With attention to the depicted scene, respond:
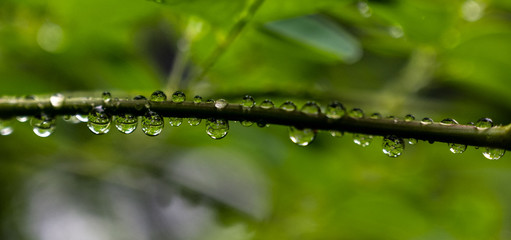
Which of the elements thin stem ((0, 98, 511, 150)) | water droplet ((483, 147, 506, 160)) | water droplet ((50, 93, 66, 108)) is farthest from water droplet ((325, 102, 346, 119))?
water droplet ((50, 93, 66, 108))

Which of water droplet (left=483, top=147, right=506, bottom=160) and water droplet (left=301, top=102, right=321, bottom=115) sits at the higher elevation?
water droplet (left=301, top=102, right=321, bottom=115)

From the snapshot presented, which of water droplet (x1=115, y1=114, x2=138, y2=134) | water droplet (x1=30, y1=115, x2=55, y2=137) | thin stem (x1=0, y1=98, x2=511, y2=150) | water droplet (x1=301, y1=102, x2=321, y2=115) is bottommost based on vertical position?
thin stem (x1=0, y1=98, x2=511, y2=150)

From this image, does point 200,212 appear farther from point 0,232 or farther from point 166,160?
point 0,232

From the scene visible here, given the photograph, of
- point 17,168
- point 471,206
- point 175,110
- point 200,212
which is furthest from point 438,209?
point 17,168

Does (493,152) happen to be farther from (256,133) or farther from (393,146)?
(256,133)

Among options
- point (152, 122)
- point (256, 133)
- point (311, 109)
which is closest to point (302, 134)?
point (311, 109)

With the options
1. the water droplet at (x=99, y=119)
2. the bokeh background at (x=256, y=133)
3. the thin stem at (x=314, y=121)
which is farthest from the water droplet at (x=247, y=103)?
the bokeh background at (x=256, y=133)

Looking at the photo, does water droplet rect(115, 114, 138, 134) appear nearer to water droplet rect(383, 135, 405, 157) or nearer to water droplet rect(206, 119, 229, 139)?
water droplet rect(206, 119, 229, 139)
